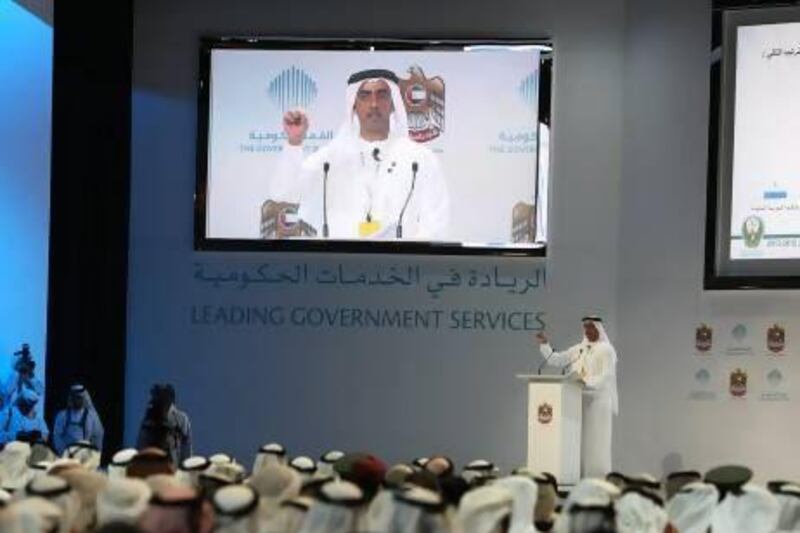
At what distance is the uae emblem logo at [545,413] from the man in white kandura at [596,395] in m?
0.36

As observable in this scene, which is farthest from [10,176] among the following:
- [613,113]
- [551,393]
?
[613,113]

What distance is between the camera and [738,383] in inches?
287

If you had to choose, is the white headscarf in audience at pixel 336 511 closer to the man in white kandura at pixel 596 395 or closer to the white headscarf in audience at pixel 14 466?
the white headscarf in audience at pixel 14 466

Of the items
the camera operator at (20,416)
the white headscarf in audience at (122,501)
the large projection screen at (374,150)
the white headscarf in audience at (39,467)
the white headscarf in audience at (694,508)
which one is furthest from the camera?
the large projection screen at (374,150)

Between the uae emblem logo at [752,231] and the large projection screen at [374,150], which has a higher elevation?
the large projection screen at [374,150]

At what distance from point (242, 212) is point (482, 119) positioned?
1.95m

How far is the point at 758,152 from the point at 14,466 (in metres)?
5.02

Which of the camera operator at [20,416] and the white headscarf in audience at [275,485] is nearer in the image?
the white headscarf in audience at [275,485]

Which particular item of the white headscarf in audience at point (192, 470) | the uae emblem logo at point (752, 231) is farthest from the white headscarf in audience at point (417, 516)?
the uae emblem logo at point (752, 231)

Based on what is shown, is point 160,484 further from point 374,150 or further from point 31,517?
point 374,150

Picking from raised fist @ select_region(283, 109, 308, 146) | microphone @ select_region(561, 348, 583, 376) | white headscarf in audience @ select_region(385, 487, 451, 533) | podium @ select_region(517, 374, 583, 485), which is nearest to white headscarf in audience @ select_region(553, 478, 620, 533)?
white headscarf in audience @ select_region(385, 487, 451, 533)

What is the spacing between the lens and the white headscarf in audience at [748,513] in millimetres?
3342

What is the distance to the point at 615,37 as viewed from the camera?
805 centimetres

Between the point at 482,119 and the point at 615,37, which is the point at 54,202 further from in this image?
the point at 615,37
